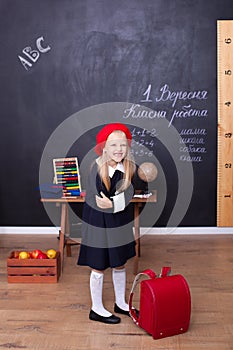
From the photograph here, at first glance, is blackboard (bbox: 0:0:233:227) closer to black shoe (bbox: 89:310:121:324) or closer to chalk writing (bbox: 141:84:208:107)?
chalk writing (bbox: 141:84:208:107)

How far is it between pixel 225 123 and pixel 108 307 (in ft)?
6.56

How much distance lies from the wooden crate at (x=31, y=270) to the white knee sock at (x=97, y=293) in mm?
560

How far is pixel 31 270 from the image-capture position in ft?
10.5

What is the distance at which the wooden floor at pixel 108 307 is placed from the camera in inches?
95.3

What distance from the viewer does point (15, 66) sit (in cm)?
415

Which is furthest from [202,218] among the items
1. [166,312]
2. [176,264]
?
[166,312]

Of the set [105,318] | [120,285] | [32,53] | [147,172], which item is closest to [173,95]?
[147,172]

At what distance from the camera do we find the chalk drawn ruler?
4.07m

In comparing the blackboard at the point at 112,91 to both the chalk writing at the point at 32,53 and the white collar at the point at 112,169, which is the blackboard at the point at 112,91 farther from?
the white collar at the point at 112,169

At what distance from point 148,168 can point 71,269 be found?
898 millimetres

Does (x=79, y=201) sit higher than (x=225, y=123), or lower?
lower

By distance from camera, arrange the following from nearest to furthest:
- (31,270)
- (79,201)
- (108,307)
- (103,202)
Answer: (103,202) → (108,307) → (31,270) → (79,201)

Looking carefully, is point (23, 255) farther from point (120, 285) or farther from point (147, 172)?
point (147, 172)

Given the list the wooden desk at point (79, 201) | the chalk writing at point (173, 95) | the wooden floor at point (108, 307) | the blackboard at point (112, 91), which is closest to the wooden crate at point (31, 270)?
the wooden floor at point (108, 307)
